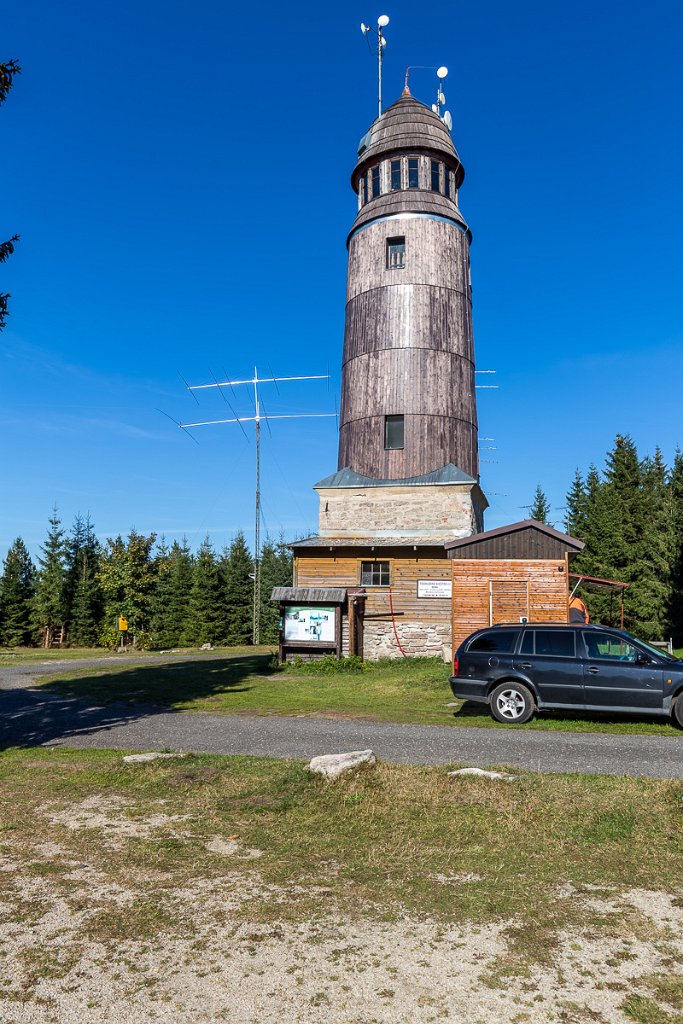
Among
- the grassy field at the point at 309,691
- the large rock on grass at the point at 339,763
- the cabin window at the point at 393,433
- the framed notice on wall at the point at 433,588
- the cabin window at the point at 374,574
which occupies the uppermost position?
the cabin window at the point at 393,433

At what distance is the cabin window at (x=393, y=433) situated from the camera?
31645mm

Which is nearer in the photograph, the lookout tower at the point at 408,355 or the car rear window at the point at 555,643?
the car rear window at the point at 555,643

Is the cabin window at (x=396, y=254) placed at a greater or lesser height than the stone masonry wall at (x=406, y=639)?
greater

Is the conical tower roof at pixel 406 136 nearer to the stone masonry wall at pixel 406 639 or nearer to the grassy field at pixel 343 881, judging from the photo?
the stone masonry wall at pixel 406 639

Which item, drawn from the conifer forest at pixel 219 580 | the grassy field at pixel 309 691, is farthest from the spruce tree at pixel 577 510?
the grassy field at pixel 309 691

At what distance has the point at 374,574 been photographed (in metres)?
28.1

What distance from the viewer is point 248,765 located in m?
9.18

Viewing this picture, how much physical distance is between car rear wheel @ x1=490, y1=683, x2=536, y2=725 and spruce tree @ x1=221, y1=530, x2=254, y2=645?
126 feet

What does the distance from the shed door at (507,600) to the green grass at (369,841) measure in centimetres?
1406

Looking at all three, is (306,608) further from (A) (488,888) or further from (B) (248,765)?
(A) (488,888)

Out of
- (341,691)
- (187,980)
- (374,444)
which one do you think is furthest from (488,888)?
(374,444)

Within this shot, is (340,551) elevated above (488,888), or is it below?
above

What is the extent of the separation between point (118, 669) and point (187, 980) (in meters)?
23.0

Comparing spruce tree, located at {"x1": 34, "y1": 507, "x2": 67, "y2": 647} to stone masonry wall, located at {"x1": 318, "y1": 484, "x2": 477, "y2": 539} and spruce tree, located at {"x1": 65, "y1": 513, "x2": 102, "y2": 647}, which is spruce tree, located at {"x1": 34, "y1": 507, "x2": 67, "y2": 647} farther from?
stone masonry wall, located at {"x1": 318, "y1": 484, "x2": 477, "y2": 539}
